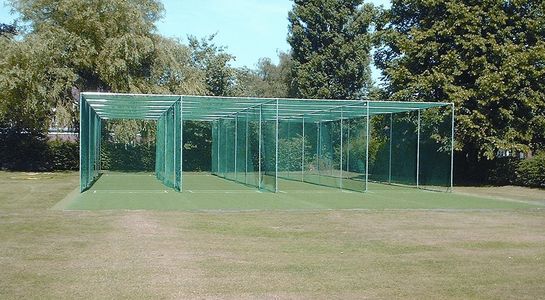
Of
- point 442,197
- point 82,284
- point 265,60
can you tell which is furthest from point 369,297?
point 265,60

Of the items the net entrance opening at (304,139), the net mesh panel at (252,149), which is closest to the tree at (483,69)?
the net entrance opening at (304,139)

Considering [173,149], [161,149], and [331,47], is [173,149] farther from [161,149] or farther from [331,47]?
[331,47]

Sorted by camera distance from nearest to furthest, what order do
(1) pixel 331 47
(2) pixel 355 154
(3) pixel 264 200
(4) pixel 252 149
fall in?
(3) pixel 264 200 → (4) pixel 252 149 → (2) pixel 355 154 → (1) pixel 331 47

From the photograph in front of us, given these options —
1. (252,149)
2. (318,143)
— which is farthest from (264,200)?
(318,143)

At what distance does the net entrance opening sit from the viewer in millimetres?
17938

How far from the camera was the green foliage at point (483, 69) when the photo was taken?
20.6 m

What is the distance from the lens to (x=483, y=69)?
20922 millimetres

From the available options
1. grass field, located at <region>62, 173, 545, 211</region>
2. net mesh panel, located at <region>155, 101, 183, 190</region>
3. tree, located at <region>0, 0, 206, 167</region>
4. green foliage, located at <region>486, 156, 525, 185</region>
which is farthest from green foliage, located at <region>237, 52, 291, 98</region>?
grass field, located at <region>62, 173, 545, 211</region>

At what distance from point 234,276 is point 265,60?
58985 millimetres

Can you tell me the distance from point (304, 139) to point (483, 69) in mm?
6986

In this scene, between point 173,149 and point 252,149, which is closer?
point 173,149

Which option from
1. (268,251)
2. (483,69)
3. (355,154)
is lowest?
(268,251)

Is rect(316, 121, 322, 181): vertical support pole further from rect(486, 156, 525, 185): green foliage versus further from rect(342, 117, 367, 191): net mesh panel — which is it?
rect(486, 156, 525, 185): green foliage

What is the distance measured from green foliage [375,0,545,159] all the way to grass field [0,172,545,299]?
7760 mm
